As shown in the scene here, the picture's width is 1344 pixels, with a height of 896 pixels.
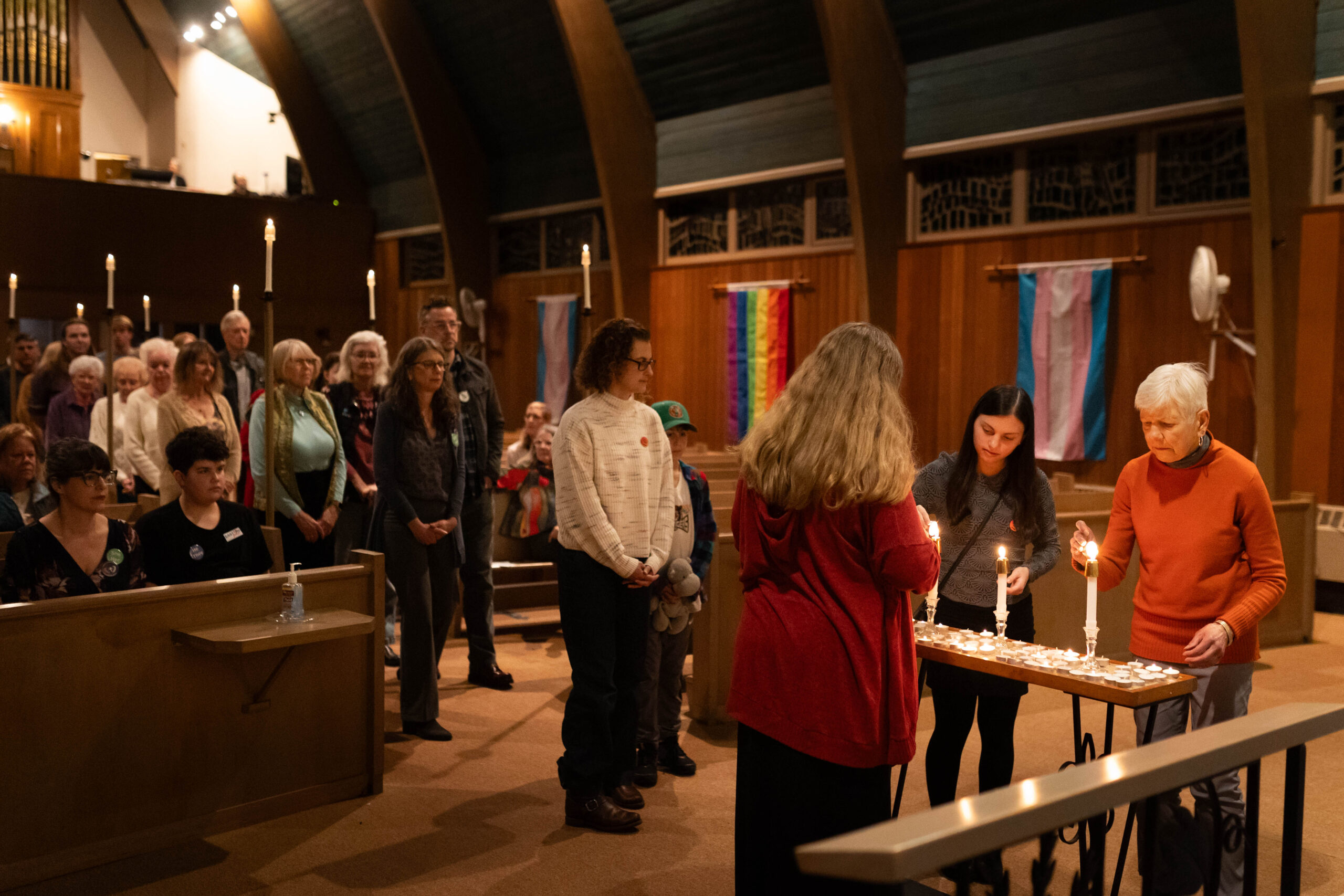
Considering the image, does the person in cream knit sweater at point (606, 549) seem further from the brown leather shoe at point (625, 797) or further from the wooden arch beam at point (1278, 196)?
the wooden arch beam at point (1278, 196)

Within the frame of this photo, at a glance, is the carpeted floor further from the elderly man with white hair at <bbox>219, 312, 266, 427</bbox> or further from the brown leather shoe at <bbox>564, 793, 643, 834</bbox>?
the elderly man with white hair at <bbox>219, 312, 266, 427</bbox>

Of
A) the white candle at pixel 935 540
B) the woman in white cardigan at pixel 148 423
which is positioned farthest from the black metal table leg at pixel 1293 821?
the woman in white cardigan at pixel 148 423

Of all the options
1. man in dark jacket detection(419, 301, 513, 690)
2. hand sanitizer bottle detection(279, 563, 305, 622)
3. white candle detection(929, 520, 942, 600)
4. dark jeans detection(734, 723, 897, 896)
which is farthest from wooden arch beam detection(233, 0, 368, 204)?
dark jeans detection(734, 723, 897, 896)

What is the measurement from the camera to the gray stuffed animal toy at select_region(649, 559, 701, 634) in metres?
3.65

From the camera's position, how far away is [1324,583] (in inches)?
289

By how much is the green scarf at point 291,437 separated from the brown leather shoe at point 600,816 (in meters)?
1.85

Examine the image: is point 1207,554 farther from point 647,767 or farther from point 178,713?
point 178,713

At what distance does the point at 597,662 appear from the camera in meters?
3.27

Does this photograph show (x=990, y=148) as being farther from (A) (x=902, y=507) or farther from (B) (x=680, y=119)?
(A) (x=902, y=507)

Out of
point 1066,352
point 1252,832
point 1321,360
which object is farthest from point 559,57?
point 1252,832

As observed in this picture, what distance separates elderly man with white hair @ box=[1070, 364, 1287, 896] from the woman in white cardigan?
4395 millimetres

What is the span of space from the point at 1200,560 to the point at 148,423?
15.7 ft

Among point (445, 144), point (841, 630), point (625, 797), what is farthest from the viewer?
point (445, 144)

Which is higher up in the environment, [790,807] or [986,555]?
[986,555]
